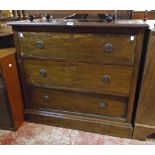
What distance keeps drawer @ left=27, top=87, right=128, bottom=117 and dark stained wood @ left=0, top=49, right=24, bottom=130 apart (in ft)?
0.33

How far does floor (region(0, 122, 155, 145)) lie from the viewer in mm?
1344

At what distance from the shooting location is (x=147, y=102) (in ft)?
3.98

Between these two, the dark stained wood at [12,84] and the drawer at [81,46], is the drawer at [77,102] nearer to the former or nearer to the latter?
the dark stained wood at [12,84]

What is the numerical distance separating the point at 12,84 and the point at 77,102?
20.6 inches

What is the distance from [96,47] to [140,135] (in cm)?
75

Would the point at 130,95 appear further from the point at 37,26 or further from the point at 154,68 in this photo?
the point at 37,26

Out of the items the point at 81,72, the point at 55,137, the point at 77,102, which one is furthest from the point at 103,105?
the point at 55,137

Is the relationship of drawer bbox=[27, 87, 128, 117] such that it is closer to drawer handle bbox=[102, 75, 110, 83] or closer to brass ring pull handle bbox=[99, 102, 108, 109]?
brass ring pull handle bbox=[99, 102, 108, 109]

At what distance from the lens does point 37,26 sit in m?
1.19

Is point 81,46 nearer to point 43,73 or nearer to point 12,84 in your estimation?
point 43,73

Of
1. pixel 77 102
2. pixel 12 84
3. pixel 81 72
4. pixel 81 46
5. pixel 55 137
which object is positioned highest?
pixel 81 46

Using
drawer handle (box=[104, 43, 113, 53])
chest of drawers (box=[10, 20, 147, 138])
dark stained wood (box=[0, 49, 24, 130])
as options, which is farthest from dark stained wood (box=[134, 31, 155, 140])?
dark stained wood (box=[0, 49, 24, 130])

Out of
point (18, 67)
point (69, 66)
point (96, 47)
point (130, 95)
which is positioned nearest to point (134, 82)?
point (130, 95)

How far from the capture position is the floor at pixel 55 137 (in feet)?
4.41
